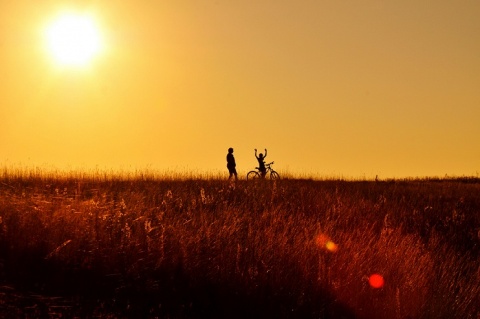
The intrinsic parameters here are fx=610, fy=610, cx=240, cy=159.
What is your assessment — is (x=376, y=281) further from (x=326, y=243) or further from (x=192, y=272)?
(x=192, y=272)

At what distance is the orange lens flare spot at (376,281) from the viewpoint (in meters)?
8.66

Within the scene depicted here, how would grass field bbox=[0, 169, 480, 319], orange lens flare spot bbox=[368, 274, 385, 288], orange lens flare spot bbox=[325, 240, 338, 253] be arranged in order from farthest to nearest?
orange lens flare spot bbox=[325, 240, 338, 253]
orange lens flare spot bbox=[368, 274, 385, 288]
grass field bbox=[0, 169, 480, 319]

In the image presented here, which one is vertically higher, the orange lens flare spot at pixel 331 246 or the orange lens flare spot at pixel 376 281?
the orange lens flare spot at pixel 331 246

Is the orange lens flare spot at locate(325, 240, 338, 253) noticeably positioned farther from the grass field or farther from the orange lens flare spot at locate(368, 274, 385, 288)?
the orange lens flare spot at locate(368, 274, 385, 288)

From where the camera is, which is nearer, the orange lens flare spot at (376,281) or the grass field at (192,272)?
the grass field at (192,272)

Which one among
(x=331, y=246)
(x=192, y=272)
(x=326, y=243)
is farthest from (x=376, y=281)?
(x=192, y=272)

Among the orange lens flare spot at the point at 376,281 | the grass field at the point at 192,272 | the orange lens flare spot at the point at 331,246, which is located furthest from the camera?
the orange lens flare spot at the point at 331,246

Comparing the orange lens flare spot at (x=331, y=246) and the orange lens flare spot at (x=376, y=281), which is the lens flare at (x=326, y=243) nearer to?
the orange lens flare spot at (x=331, y=246)

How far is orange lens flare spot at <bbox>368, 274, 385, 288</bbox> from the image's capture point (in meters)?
8.66

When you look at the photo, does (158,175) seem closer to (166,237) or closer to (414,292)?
(166,237)

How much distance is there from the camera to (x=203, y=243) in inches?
357

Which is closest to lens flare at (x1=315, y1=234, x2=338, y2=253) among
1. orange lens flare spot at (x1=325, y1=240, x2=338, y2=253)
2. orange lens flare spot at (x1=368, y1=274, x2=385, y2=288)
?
orange lens flare spot at (x1=325, y1=240, x2=338, y2=253)

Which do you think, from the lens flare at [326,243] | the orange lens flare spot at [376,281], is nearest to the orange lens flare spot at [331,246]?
the lens flare at [326,243]

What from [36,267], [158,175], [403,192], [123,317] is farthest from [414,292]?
[158,175]
